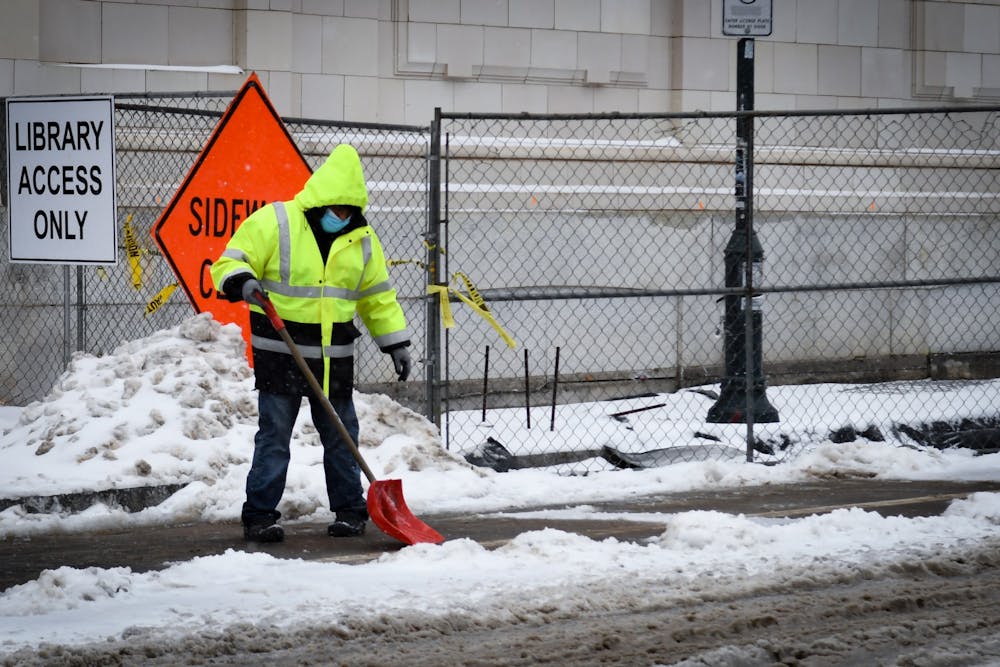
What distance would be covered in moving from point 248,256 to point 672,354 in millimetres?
6548

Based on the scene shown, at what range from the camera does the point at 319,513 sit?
866 cm

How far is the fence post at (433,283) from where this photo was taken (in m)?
10.1

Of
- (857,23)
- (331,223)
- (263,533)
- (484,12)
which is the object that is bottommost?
(263,533)

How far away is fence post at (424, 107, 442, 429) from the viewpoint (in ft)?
33.1

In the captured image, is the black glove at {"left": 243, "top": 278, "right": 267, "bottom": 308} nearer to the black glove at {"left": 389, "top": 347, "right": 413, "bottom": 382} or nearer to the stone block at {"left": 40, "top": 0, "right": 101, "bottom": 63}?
the black glove at {"left": 389, "top": 347, "right": 413, "bottom": 382}

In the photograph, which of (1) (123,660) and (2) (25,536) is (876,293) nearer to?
(2) (25,536)

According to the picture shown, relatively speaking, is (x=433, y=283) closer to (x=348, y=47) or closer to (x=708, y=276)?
(x=348, y=47)

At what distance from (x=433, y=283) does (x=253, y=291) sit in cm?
294

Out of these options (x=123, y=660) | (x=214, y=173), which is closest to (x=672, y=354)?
(x=214, y=173)

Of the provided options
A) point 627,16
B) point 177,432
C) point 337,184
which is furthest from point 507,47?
point 337,184

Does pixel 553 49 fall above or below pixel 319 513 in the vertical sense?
above

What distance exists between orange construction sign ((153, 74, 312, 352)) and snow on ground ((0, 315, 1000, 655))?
23.8 inches

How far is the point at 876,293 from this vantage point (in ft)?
47.1

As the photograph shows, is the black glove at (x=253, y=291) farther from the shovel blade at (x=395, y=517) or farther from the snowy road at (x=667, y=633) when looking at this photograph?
the snowy road at (x=667, y=633)
